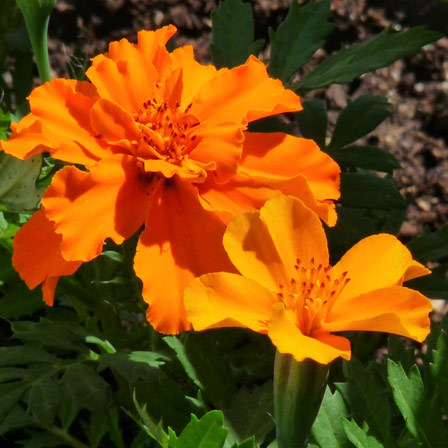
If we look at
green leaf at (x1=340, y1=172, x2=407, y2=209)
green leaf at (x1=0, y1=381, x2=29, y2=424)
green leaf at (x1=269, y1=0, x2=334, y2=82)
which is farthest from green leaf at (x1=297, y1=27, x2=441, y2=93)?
green leaf at (x1=0, y1=381, x2=29, y2=424)

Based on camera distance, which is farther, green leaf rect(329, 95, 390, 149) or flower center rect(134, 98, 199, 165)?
green leaf rect(329, 95, 390, 149)

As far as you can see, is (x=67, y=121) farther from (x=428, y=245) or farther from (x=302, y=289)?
(x=428, y=245)

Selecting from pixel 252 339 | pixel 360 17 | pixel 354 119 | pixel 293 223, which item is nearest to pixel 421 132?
pixel 360 17

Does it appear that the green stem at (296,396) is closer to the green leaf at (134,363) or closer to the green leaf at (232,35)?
the green leaf at (134,363)

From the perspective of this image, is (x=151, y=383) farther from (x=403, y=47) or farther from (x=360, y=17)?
(x=360, y=17)

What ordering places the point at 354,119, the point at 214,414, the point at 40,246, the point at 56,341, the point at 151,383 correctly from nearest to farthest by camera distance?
the point at 214,414 < the point at 40,246 < the point at 151,383 < the point at 56,341 < the point at 354,119

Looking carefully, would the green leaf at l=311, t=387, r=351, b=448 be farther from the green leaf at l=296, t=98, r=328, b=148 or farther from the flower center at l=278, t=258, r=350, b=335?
the green leaf at l=296, t=98, r=328, b=148
